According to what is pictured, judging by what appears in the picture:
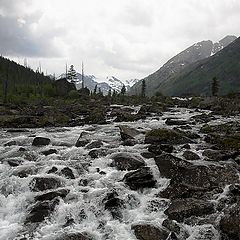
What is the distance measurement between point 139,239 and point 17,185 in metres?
8.55

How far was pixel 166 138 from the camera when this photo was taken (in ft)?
96.8

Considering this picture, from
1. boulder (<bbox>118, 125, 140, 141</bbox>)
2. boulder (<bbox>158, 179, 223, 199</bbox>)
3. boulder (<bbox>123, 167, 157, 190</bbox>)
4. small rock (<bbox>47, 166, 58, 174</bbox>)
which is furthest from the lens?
boulder (<bbox>118, 125, 140, 141</bbox>)

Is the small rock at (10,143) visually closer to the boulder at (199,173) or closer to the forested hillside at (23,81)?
the boulder at (199,173)

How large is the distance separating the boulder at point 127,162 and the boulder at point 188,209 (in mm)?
5579

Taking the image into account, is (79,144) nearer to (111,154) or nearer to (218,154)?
(111,154)

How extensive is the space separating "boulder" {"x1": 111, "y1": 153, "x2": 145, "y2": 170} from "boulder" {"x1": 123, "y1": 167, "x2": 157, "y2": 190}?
170cm

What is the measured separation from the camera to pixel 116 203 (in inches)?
704

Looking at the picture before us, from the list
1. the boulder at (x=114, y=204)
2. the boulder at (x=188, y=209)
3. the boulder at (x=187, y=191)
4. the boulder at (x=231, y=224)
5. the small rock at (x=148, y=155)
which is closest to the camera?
the boulder at (x=231, y=224)

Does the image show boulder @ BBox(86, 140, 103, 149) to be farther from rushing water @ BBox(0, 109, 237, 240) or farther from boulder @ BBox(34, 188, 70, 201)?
boulder @ BBox(34, 188, 70, 201)

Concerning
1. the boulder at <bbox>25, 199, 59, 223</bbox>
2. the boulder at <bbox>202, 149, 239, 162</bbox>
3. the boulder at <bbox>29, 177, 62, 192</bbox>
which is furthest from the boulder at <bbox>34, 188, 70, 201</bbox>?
the boulder at <bbox>202, 149, 239, 162</bbox>

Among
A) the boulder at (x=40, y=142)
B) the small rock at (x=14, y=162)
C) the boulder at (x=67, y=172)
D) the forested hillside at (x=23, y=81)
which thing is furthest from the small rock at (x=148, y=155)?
the forested hillside at (x=23, y=81)

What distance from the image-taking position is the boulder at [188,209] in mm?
16109

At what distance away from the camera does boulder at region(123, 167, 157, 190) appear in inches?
767

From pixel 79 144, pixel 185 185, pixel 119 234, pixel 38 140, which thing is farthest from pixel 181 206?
pixel 38 140
